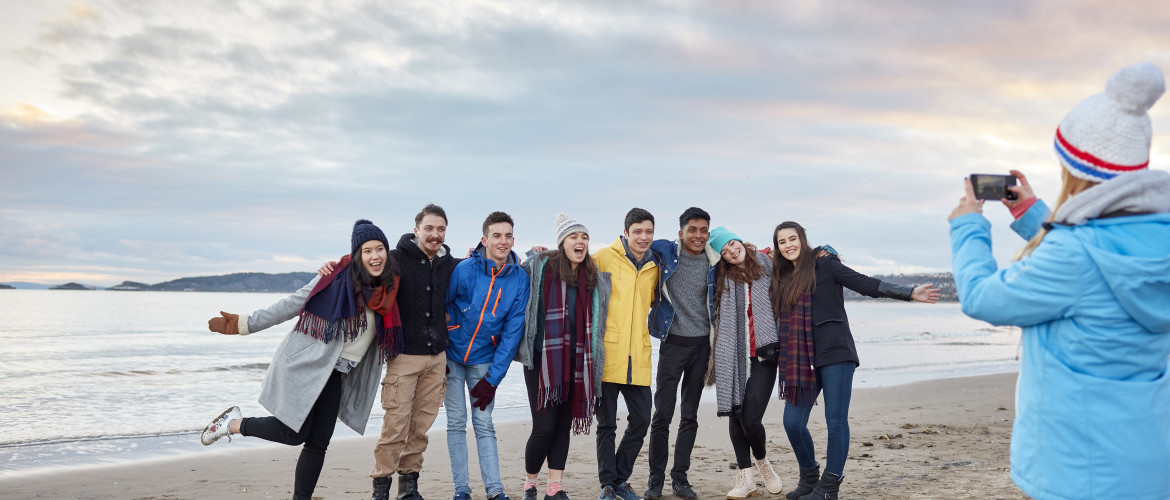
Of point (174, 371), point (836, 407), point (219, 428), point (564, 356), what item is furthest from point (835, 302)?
point (174, 371)

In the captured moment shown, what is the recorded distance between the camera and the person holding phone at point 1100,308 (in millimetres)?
1947

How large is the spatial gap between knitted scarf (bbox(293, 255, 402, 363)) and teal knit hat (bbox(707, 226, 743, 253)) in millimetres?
2114

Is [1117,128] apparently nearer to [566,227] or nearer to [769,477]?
[566,227]

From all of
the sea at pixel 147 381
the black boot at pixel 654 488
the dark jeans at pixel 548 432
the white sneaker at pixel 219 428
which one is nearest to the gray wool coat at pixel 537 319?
the dark jeans at pixel 548 432

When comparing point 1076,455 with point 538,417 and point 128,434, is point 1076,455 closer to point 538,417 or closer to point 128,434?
point 538,417

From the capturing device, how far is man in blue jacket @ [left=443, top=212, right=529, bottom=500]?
5031mm

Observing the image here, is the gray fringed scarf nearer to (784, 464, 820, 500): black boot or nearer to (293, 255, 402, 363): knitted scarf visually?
(784, 464, 820, 500): black boot

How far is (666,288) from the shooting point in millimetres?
5320

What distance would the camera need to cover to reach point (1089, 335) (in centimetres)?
197

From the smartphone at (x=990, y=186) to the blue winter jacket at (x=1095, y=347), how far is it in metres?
0.34

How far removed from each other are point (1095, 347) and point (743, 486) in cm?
365

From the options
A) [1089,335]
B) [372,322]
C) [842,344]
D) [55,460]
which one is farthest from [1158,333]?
[55,460]

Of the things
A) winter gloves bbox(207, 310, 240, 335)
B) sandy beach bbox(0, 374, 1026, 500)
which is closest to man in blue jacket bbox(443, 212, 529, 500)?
sandy beach bbox(0, 374, 1026, 500)

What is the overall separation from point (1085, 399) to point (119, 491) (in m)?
6.41
